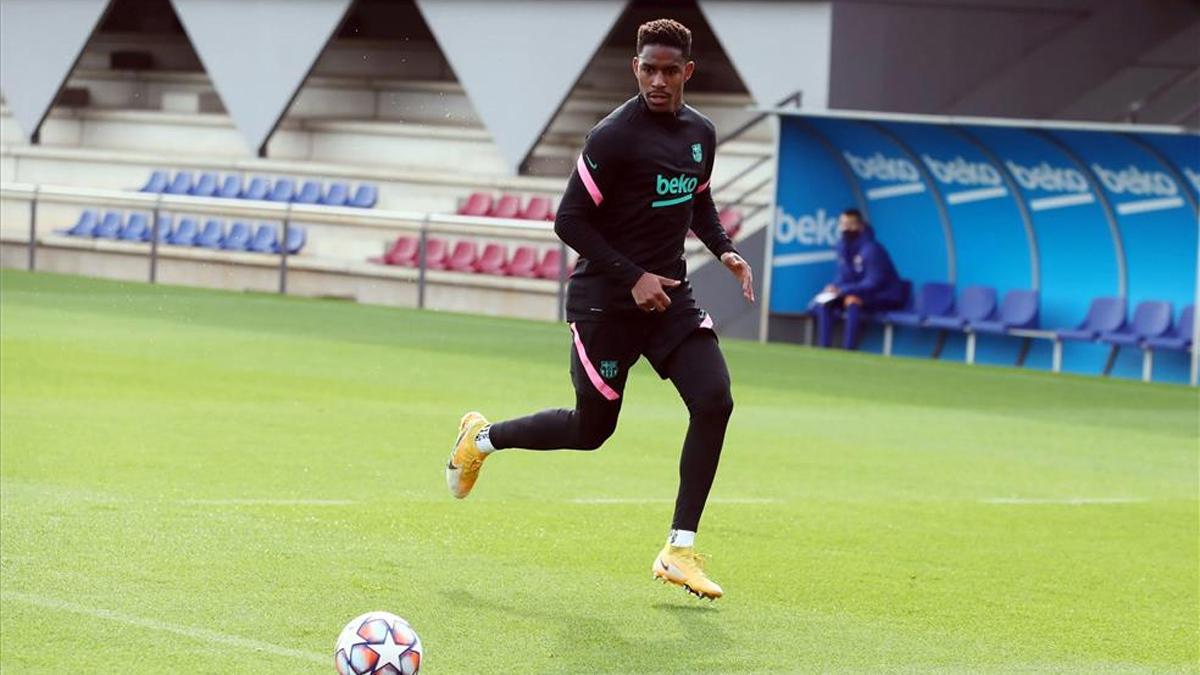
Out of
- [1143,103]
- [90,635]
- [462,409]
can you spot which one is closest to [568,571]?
[90,635]

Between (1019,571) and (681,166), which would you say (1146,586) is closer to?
(1019,571)

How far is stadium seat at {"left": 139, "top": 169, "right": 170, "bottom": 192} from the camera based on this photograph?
124ft

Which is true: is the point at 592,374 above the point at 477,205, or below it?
above

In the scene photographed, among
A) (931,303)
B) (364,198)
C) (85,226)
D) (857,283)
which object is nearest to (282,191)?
(364,198)

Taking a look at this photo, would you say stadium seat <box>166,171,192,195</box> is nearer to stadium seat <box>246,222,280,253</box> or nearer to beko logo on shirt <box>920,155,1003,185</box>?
stadium seat <box>246,222,280,253</box>

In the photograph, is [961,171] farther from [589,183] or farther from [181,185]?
[589,183]

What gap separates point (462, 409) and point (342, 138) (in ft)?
78.7

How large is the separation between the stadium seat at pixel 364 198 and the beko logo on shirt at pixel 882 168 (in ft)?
36.8

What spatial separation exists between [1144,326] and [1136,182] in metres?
1.63

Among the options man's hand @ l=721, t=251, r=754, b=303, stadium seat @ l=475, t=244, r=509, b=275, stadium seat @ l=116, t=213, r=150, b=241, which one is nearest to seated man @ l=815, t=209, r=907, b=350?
stadium seat @ l=475, t=244, r=509, b=275

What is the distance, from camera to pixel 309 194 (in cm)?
3597

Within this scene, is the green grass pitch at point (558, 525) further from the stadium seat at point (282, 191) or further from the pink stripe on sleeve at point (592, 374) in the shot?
the stadium seat at point (282, 191)

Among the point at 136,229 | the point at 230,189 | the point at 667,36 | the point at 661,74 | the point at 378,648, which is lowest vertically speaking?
the point at 136,229

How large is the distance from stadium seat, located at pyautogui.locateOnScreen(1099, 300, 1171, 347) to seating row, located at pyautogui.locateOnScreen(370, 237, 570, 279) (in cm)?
899
